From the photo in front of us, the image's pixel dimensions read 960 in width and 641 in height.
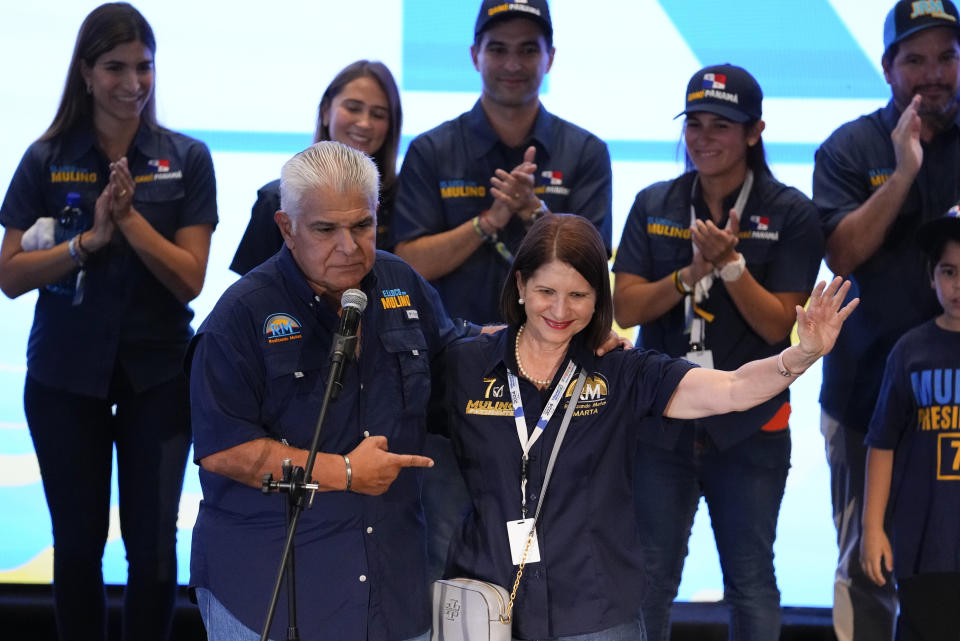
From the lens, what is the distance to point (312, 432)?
2.41m

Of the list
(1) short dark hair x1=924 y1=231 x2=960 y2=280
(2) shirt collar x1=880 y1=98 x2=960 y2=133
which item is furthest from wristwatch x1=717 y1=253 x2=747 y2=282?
(2) shirt collar x1=880 y1=98 x2=960 y2=133

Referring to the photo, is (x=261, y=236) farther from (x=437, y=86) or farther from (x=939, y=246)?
(x=939, y=246)

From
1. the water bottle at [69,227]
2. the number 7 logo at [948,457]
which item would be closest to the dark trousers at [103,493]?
the water bottle at [69,227]

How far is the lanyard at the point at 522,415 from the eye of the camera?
8.23ft

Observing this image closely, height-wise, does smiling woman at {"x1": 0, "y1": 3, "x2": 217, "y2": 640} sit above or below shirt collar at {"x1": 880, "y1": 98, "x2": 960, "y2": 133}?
below

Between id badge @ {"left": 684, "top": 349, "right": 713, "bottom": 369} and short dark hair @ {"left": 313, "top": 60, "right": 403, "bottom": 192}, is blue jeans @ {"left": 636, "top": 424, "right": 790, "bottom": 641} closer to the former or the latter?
id badge @ {"left": 684, "top": 349, "right": 713, "bottom": 369}

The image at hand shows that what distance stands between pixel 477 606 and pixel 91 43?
226cm

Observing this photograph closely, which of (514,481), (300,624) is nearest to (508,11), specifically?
(514,481)

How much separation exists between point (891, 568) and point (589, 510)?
1.38m

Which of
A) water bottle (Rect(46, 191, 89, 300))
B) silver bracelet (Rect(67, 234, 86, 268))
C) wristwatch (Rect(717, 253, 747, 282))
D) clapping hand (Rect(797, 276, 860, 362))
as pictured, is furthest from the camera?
water bottle (Rect(46, 191, 89, 300))

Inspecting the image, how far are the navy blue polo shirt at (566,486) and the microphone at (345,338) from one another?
465mm

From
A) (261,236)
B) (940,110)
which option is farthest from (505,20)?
(940,110)

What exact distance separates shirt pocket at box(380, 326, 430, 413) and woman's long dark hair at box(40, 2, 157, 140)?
5.36 feet

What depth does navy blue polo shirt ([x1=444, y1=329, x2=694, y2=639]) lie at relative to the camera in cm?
248
